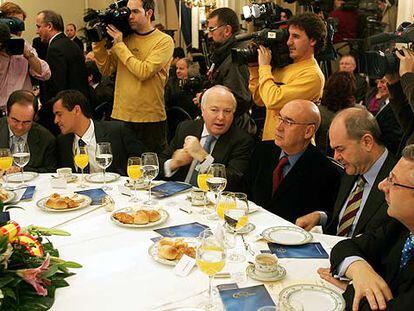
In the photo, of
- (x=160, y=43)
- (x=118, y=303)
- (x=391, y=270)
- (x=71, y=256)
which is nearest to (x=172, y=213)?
(x=71, y=256)

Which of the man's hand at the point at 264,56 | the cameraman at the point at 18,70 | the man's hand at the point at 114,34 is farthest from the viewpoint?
the cameraman at the point at 18,70

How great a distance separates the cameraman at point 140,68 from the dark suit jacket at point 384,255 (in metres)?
2.29

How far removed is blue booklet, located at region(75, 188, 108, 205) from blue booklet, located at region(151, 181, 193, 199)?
240 millimetres

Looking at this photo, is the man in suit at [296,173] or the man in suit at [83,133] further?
the man in suit at [83,133]

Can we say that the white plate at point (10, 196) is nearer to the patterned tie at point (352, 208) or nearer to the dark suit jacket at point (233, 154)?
the dark suit jacket at point (233, 154)

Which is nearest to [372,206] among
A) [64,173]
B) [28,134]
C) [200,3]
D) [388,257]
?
[388,257]

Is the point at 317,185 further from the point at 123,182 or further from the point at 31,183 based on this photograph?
the point at 31,183

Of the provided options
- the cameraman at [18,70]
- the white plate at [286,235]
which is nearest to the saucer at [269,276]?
the white plate at [286,235]

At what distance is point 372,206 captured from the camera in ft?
6.91

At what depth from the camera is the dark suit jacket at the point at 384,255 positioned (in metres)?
1.50

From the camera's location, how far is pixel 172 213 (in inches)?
→ 86.6

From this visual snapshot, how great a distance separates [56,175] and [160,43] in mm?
1417

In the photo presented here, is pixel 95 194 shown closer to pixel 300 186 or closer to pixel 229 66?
pixel 300 186

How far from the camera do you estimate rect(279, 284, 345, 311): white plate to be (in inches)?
57.0
